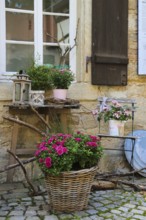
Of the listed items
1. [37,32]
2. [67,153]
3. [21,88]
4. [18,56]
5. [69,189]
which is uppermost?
[37,32]

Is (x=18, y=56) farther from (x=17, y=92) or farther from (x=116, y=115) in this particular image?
(x=116, y=115)

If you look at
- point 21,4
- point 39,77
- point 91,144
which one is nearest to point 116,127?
point 91,144

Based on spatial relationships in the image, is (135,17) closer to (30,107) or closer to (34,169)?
(30,107)

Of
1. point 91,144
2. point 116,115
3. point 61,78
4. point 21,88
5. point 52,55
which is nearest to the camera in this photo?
point 91,144

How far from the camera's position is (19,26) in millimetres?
3941

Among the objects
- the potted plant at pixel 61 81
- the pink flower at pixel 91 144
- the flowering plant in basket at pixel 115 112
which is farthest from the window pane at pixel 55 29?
the pink flower at pixel 91 144

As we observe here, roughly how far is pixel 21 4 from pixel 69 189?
243 cm

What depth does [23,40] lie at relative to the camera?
394 centimetres

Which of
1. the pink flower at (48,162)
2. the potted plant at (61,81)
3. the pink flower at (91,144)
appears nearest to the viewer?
the pink flower at (48,162)

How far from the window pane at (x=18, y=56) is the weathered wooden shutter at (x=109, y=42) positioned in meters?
0.79

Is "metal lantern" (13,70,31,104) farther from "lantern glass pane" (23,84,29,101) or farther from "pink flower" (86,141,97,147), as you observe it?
"pink flower" (86,141,97,147)

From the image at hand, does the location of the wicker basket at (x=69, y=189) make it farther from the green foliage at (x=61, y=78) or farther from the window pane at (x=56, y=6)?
the window pane at (x=56, y=6)

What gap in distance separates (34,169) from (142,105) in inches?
64.9

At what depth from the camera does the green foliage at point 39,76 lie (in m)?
3.63
